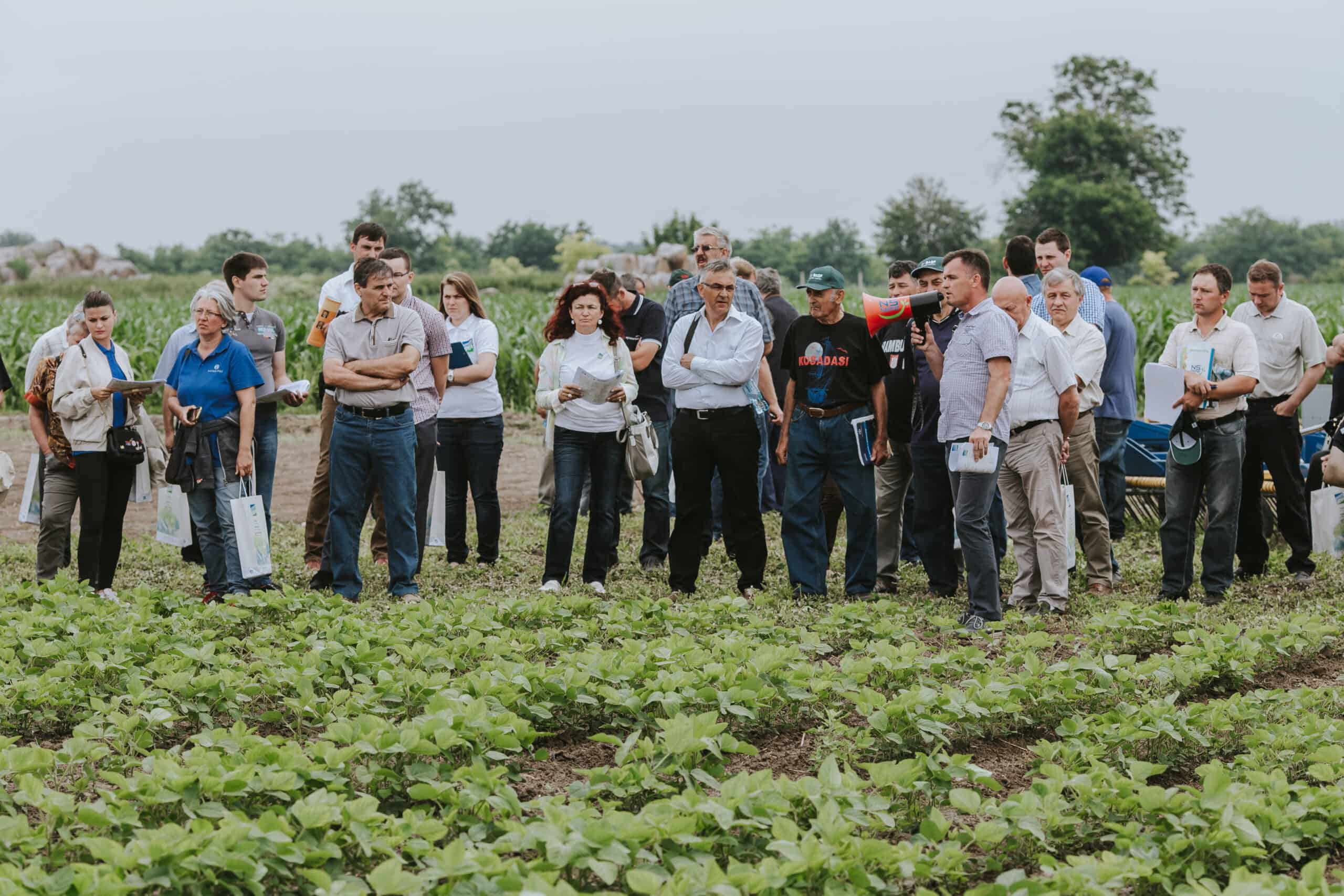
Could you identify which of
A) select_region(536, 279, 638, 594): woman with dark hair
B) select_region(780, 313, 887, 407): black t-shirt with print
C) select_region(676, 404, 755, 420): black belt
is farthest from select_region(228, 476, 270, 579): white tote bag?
select_region(780, 313, 887, 407): black t-shirt with print

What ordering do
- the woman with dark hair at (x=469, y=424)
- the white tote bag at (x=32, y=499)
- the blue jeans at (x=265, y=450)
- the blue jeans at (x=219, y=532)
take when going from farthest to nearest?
the woman with dark hair at (x=469, y=424) → the white tote bag at (x=32, y=499) → the blue jeans at (x=265, y=450) → the blue jeans at (x=219, y=532)

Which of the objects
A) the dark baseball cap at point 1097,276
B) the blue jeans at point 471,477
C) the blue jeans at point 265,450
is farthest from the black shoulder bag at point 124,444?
the dark baseball cap at point 1097,276

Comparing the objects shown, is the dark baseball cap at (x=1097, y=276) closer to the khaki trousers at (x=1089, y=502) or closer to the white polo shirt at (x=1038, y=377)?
the khaki trousers at (x=1089, y=502)

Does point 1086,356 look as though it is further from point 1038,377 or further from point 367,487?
point 367,487

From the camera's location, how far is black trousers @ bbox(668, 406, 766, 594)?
805 cm

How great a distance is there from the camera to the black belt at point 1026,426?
7.61m

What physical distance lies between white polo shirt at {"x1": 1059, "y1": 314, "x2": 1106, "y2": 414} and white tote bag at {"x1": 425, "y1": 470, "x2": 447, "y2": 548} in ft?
13.6

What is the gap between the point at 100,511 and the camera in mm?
8047

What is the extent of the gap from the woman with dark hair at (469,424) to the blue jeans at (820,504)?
2180mm

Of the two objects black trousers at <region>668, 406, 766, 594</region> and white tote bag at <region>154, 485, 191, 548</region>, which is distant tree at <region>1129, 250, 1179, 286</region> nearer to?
black trousers at <region>668, 406, 766, 594</region>

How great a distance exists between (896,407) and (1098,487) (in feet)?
4.44

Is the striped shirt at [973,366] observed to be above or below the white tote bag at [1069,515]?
above

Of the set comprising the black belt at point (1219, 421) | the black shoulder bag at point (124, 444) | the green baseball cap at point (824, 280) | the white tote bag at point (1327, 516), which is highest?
the green baseball cap at point (824, 280)

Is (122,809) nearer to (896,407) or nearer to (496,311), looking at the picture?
(896,407)
